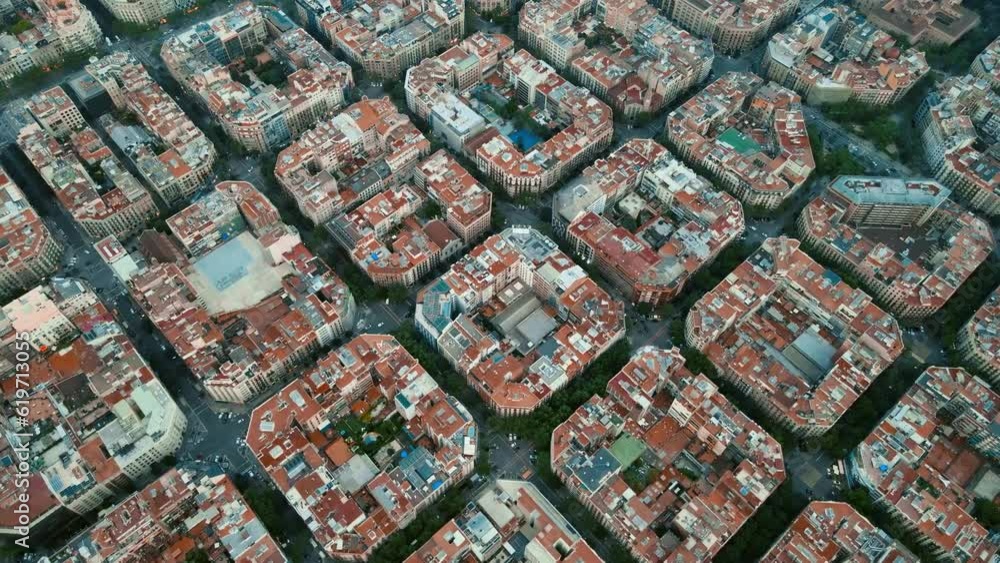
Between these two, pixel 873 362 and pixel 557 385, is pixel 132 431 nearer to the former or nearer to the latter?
pixel 557 385

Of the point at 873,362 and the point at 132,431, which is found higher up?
the point at 132,431

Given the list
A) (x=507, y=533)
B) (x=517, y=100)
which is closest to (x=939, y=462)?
(x=507, y=533)

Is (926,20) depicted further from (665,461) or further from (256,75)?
(256,75)

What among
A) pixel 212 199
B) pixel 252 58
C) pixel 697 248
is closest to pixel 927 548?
pixel 697 248

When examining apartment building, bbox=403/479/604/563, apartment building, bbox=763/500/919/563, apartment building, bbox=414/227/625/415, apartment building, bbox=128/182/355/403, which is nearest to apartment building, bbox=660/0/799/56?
apartment building, bbox=414/227/625/415

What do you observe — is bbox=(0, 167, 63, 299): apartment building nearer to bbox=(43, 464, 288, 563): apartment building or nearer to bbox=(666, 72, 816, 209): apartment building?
bbox=(43, 464, 288, 563): apartment building

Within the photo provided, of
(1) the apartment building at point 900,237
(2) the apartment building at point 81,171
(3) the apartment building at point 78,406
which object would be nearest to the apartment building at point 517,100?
(1) the apartment building at point 900,237
